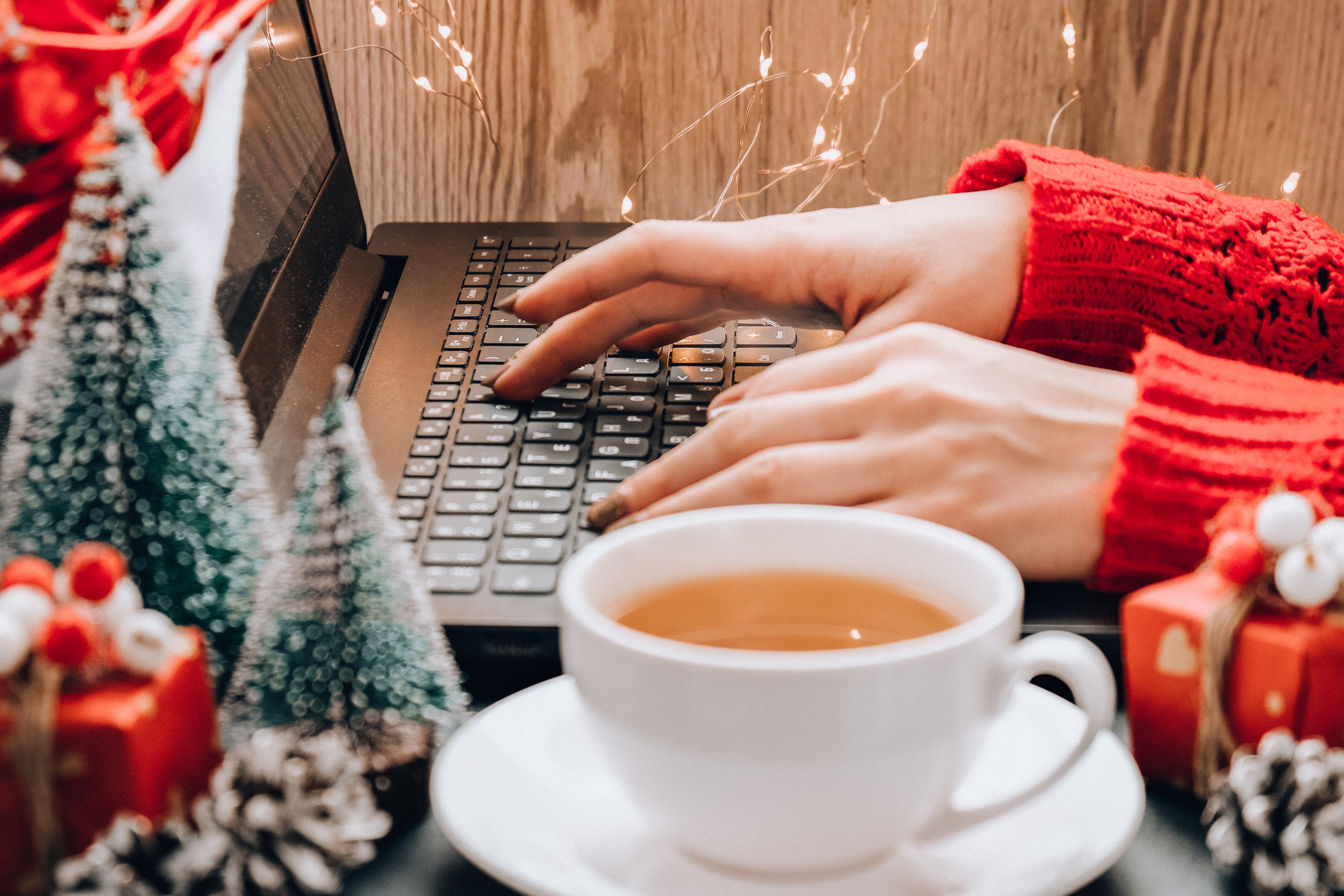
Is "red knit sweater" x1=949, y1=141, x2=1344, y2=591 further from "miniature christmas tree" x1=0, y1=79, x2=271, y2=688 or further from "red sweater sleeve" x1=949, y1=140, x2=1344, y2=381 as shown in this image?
"miniature christmas tree" x1=0, y1=79, x2=271, y2=688

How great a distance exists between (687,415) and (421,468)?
146 millimetres

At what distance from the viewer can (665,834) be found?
1.00 ft

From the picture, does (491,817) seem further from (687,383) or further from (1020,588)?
(687,383)

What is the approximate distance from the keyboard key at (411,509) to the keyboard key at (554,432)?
0.08 meters

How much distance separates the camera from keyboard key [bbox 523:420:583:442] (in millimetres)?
→ 534

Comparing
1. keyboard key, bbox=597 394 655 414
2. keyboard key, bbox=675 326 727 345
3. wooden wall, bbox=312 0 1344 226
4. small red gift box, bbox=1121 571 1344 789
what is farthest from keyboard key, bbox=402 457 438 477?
wooden wall, bbox=312 0 1344 226

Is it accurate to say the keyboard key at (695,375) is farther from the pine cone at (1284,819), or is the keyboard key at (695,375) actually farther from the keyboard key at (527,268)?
the pine cone at (1284,819)

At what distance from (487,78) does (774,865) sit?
0.71 m

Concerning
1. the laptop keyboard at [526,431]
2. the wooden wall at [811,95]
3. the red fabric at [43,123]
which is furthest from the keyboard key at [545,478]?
the wooden wall at [811,95]

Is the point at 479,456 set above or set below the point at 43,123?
below

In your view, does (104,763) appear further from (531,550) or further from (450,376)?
(450,376)

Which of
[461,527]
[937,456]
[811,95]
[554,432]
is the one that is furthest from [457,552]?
[811,95]

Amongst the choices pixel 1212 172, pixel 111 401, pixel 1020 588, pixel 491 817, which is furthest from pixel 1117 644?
pixel 1212 172

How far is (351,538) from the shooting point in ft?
0.96
